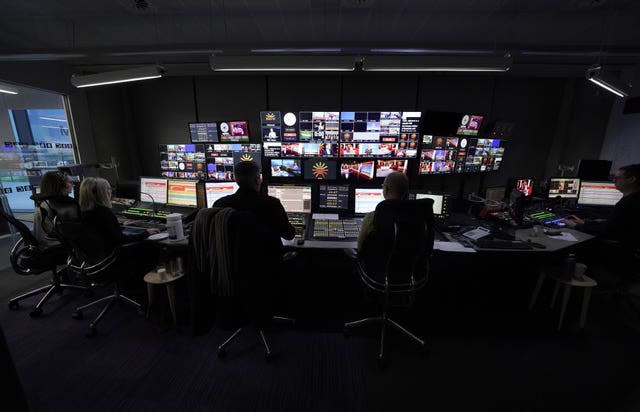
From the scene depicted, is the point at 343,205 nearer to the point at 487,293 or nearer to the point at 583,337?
the point at 487,293

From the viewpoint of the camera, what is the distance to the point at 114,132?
186 inches

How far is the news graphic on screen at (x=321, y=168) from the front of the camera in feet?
13.2

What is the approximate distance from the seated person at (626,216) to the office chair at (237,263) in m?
3.19

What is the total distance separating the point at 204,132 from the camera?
453 cm

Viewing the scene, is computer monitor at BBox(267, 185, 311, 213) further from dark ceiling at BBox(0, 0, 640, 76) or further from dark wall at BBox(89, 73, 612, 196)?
dark wall at BBox(89, 73, 612, 196)

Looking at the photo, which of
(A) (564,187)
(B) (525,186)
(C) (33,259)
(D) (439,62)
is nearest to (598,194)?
(A) (564,187)

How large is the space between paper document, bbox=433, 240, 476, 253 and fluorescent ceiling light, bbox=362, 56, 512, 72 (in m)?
1.78

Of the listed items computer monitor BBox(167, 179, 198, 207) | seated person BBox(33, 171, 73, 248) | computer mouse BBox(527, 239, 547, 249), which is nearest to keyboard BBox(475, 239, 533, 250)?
computer mouse BBox(527, 239, 547, 249)

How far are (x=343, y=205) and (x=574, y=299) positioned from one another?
2.63 metres

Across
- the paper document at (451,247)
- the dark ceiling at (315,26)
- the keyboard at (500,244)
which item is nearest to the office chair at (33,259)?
the dark ceiling at (315,26)

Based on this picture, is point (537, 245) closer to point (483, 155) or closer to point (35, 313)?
point (483, 155)

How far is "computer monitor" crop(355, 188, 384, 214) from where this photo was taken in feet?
8.35

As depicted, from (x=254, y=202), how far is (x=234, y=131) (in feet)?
11.1

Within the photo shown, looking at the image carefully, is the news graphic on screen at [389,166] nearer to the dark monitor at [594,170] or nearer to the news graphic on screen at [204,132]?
the dark monitor at [594,170]
